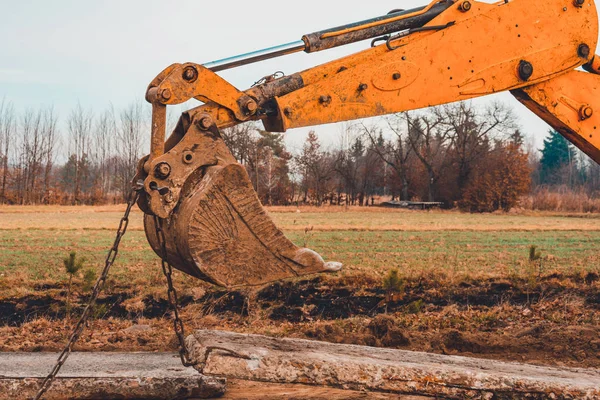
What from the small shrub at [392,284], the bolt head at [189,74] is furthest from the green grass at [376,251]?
the bolt head at [189,74]

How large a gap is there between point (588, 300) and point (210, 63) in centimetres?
806

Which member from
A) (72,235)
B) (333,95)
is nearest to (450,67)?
(333,95)

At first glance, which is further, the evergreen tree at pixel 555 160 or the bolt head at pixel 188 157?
the evergreen tree at pixel 555 160

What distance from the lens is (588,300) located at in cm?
1055

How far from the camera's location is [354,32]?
5.50 m

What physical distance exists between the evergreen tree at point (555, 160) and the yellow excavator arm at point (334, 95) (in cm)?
9691

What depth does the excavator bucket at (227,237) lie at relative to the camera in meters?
4.61

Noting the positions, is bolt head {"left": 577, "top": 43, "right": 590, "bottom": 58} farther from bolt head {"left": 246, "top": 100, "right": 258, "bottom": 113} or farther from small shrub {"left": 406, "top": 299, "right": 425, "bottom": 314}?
small shrub {"left": 406, "top": 299, "right": 425, "bottom": 314}

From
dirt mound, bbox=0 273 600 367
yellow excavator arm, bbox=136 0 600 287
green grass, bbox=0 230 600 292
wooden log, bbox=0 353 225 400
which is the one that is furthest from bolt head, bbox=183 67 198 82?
green grass, bbox=0 230 600 292

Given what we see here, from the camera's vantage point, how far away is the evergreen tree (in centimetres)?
9756

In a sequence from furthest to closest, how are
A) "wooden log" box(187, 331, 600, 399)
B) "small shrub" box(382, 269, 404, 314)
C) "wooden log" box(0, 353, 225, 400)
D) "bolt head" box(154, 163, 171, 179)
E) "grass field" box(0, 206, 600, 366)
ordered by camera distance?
"small shrub" box(382, 269, 404, 314) < "grass field" box(0, 206, 600, 366) < "wooden log" box(0, 353, 225, 400) < "wooden log" box(187, 331, 600, 399) < "bolt head" box(154, 163, 171, 179)

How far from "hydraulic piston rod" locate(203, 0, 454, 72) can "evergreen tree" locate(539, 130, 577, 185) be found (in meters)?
97.7

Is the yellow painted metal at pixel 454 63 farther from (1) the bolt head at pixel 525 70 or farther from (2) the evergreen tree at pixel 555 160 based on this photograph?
(2) the evergreen tree at pixel 555 160

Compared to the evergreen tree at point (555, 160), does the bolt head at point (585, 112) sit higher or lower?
lower
